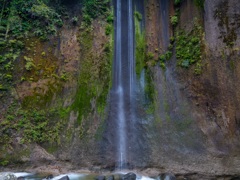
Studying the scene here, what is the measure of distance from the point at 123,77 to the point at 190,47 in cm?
330

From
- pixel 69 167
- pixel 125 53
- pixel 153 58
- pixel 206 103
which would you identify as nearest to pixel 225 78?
pixel 206 103

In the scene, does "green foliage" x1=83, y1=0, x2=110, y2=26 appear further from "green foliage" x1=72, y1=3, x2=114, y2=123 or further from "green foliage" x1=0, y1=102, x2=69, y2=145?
"green foliage" x1=0, y1=102, x2=69, y2=145

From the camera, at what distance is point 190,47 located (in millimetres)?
11031

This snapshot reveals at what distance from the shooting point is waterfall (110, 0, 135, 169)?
32.9 ft

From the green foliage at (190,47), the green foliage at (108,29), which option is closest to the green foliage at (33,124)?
the green foliage at (108,29)

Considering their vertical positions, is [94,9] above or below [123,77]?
above

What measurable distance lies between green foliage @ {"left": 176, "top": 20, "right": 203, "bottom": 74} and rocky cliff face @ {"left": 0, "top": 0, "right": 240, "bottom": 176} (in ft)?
0.15

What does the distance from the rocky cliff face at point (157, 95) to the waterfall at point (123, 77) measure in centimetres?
48

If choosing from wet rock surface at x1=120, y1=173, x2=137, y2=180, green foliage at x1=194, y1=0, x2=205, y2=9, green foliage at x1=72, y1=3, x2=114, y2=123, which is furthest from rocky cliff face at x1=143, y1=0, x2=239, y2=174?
green foliage at x1=72, y1=3, x2=114, y2=123

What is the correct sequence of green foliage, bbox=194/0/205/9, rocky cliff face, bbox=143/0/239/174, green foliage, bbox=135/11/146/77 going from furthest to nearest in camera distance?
green foliage, bbox=135/11/146/77 < green foliage, bbox=194/0/205/9 < rocky cliff face, bbox=143/0/239/174

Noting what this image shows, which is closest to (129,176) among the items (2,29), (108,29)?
(108,29)

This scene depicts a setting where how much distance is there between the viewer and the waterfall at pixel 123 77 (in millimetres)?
10016

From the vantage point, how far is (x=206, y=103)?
32.1 feet

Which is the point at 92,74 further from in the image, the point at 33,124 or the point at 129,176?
the point at 129,176
